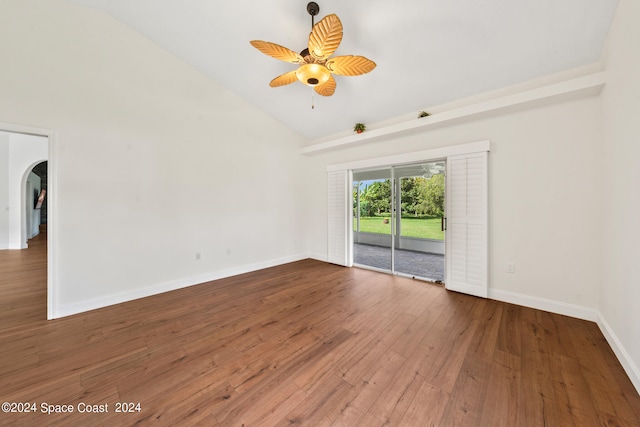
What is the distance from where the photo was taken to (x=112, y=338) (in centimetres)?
219

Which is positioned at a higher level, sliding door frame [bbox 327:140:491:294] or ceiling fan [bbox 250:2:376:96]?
ceiling fan [bbox 250:2:376:96]

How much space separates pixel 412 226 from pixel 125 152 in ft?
19.3

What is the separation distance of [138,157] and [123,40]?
153 cm

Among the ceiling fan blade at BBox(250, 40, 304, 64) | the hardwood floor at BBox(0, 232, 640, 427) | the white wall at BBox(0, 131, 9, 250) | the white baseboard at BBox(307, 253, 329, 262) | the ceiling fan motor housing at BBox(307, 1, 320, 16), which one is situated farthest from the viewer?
the white wall at BBox(0, 131, 9, 250)

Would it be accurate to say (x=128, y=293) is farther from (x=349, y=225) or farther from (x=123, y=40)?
(x=349, y=225)

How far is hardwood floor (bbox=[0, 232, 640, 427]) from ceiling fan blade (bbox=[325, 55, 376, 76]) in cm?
269

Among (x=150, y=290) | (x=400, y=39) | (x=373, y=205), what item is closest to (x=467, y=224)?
(x=373, y=205)

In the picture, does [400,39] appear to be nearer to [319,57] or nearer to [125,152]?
[319,57]

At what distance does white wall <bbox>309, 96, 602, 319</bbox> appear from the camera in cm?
249

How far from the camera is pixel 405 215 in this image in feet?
19.2

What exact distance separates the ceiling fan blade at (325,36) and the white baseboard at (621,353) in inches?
130

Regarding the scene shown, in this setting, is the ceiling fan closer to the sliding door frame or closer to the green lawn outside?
the sliding door frame

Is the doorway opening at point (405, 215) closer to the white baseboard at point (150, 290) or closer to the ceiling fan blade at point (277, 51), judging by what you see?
the white baseboard at point (150, 290)

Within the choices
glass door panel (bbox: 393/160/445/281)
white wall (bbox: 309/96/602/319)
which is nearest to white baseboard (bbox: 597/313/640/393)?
white wall (bbox: 309/96/602/319)
